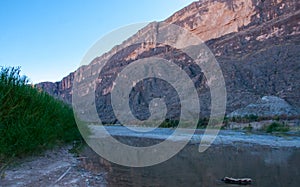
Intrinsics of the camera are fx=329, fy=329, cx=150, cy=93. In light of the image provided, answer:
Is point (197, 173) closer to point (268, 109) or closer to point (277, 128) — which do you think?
point (277, 128)

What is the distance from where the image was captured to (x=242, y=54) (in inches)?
2872

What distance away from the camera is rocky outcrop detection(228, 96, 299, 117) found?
45438 mm

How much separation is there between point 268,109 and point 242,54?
27.4 m

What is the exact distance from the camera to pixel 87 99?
146625 mm

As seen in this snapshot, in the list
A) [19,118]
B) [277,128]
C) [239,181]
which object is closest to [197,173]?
[239,181]

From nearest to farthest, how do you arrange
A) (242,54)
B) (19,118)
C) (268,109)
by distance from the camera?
1. (19,118)
2. (268,109)
3. (242,54)

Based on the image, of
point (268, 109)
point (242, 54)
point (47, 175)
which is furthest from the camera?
point (242, 54)

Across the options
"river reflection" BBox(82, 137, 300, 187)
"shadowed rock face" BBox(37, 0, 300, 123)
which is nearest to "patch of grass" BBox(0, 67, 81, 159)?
"river reflection" BBox(82, 137, 300, 187)

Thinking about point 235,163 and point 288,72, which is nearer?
point 235,163

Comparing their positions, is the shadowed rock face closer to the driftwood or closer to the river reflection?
the river reflection

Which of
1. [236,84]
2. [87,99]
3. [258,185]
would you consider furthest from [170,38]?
[258,185]

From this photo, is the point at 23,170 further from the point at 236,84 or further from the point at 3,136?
the point at 236,84

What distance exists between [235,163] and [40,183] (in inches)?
273

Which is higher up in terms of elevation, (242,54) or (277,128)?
(242,54)
